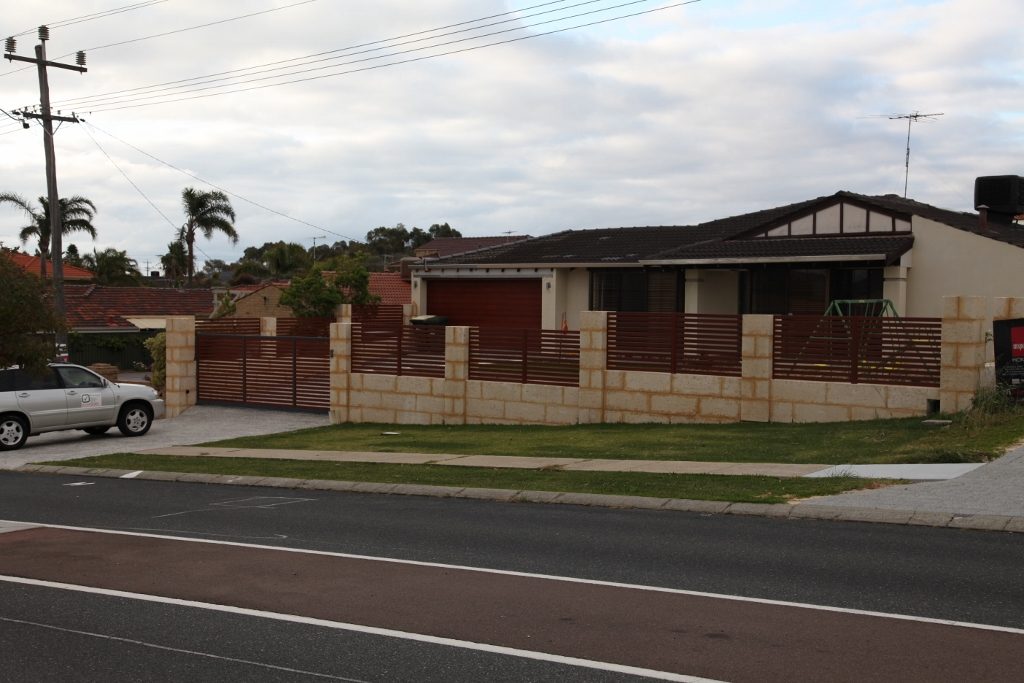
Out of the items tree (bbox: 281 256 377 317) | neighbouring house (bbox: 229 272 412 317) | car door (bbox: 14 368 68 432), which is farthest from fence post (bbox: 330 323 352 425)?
neighbouring house (bbox: 229 272 412 317)

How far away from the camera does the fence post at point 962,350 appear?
17.1 metres

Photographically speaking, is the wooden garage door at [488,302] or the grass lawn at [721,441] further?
the wooden garage door at [488,302]

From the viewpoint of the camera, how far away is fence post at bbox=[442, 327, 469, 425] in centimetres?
2438

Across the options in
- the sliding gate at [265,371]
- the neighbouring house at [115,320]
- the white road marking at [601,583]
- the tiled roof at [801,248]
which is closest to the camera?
the white road marking at [601,583]

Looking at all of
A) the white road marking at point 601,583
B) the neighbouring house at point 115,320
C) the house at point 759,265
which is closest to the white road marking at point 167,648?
the white road marking at point 601,583

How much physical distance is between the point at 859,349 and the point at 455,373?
31.0ft

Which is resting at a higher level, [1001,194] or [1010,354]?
[1001,194]

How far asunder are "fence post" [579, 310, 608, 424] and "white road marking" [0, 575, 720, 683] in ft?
46.4

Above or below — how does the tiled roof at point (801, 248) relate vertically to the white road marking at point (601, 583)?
above

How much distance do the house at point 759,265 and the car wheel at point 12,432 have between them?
1645 centimetres

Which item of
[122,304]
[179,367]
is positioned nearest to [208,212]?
[122,304]

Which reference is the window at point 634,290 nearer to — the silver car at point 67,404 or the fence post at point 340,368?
the fence post at point 340,368

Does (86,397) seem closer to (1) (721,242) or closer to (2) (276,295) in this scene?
(1) (721,242)

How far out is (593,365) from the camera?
22047mm
